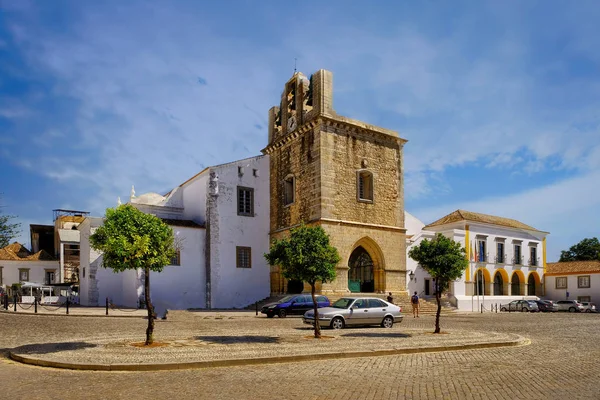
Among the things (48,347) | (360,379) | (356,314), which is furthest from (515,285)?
(48,347)

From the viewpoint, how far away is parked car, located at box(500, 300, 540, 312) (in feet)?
133

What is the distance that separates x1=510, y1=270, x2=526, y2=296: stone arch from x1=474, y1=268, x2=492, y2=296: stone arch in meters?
4.13

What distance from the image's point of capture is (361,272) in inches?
1396

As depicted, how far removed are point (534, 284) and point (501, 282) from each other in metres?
5.31

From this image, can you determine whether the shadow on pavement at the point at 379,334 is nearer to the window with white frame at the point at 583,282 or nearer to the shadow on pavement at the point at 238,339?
the shadow on pavement at the point at 238,339

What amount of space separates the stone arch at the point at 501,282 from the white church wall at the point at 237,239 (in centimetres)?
2137

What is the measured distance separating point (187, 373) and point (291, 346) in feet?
13.2

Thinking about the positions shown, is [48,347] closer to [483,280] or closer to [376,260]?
[376,260]

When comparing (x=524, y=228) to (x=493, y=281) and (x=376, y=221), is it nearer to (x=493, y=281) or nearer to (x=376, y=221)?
(x=493, y=281)

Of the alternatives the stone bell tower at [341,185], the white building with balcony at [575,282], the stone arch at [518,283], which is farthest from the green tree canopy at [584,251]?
the stone bell tower at [341,185]

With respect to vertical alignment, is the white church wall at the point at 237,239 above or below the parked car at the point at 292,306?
above

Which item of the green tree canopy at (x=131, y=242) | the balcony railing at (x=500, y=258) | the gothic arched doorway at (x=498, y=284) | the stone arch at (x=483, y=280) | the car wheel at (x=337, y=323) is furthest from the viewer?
the gothic arched doorway at (x=498, y=284)

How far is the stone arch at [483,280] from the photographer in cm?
4266

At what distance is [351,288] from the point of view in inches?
1346
